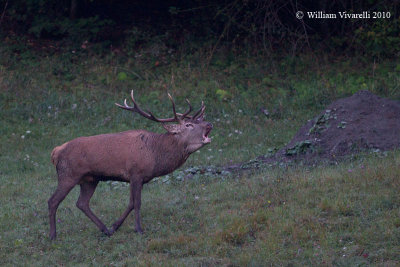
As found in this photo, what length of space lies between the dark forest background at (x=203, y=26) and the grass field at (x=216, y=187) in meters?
1.30

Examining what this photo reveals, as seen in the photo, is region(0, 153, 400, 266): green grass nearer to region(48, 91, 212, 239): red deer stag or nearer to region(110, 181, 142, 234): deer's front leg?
region(110, 181, 142, 234): deer's front leg

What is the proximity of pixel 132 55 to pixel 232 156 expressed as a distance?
7.65 metres

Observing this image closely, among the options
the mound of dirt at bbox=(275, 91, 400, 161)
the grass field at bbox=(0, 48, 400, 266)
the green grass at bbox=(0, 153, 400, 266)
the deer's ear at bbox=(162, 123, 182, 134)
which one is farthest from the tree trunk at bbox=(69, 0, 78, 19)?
the deer's ear at bbox=(162, 123, 182, 134)

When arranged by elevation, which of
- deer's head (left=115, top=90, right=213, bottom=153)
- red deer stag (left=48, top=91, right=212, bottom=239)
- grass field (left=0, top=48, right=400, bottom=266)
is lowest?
grass field (left=0, top=48, right=400, bottom=266)

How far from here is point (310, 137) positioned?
10.3 meters

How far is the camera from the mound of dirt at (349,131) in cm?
967

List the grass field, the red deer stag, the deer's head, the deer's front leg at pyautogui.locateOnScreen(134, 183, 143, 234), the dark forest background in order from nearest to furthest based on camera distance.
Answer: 1. the grass field
2. the deer's front leg at pyautogui.locateOnScreen(134, 183, 143, 234)
3. the red deer stag
4. the deer's head
5. the dark forest background

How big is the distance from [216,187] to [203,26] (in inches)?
423

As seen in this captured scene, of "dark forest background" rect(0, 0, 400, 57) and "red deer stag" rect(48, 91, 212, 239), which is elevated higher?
"red deer stag" rect(48, 91, 212, 239)

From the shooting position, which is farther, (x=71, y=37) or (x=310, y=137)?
(x=71, y=37)

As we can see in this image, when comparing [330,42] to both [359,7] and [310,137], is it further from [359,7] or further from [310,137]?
[310,137]

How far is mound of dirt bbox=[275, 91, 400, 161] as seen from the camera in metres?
9.67

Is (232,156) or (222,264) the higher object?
(222,264)

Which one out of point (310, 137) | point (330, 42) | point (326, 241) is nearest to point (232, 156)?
point (310, 137)
